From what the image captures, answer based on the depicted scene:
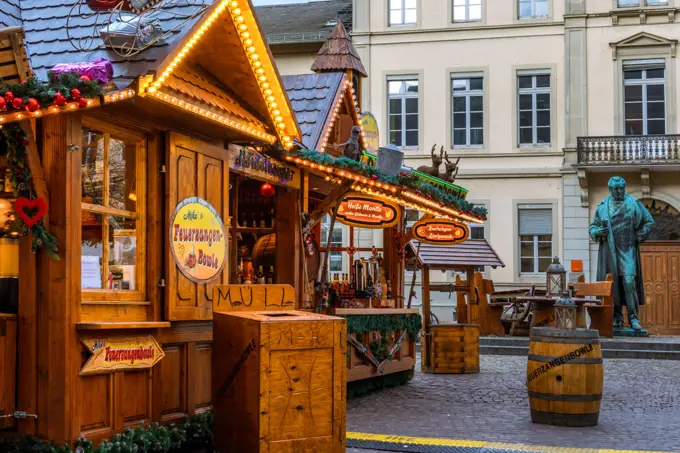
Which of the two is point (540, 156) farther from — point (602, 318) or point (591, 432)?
point (591, 432)

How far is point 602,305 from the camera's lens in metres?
21.3

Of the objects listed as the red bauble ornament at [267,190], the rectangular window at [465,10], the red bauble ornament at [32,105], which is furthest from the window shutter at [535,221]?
the red bauble ornament at [32,105]

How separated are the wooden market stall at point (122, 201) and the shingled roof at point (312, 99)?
4.22 meters

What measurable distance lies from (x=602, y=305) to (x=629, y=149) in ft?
33.3

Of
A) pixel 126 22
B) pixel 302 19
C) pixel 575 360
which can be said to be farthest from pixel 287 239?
pixel 302 19

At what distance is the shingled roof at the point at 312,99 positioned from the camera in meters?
14.8

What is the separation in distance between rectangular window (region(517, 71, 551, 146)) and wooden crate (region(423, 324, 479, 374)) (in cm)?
1588

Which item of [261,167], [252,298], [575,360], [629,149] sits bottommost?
[575,360]

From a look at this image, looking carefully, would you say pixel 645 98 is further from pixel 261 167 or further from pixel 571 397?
pixel 571 397

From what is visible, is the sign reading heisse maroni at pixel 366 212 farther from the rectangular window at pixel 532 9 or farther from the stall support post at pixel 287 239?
the rectangular window at pixel 532 9

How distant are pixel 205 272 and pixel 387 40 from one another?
2391cm

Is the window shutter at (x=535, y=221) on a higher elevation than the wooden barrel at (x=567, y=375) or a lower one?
higher

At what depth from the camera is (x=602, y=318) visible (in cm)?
2170

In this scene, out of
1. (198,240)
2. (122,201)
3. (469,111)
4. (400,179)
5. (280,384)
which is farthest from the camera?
(469,111)
